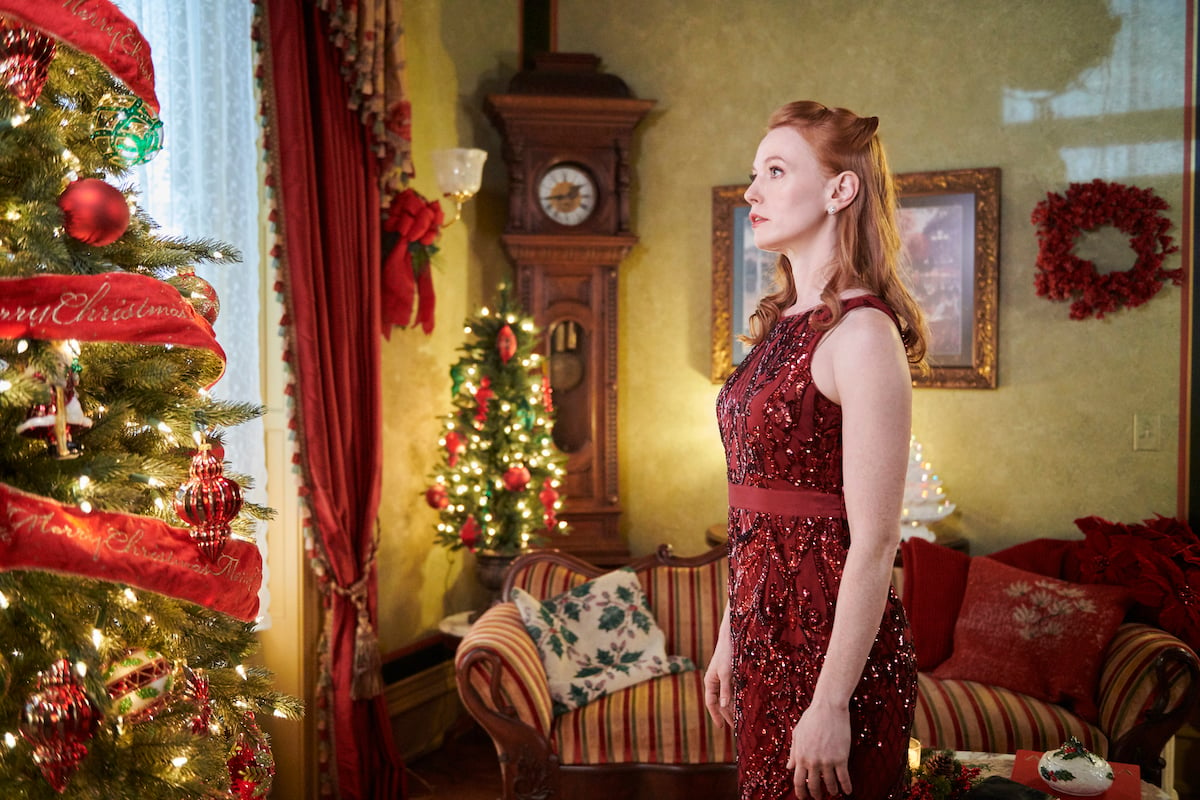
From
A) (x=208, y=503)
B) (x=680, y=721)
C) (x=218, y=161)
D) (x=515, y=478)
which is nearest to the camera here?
(x=208, y=503)

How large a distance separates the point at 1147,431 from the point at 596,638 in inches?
96.2

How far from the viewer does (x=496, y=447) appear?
3.85 metres

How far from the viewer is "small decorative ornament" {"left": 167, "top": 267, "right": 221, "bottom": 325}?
5.52 feet

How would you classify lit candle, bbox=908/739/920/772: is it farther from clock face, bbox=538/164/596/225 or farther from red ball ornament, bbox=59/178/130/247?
clock face, bbox=538/164/596/225

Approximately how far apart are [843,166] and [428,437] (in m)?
3.05

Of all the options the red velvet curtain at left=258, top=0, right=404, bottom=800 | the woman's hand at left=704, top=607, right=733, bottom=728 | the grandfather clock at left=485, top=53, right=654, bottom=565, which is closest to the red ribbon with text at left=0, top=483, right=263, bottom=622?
the woman's hand at left=704, top=607, right=733, bottom=728

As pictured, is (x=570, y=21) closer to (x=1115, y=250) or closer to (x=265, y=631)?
(x=1115, y=250)

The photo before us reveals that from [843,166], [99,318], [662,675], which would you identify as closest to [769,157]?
[843,166]

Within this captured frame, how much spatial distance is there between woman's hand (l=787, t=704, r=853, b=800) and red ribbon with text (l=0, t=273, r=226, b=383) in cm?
104

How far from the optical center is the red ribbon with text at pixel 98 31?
1.37 metres

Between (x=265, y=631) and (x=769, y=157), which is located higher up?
(x=769, y=157)

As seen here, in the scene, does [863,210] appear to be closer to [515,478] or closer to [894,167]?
[515,478]

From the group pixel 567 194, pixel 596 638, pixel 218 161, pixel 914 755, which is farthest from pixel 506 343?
pixel 914 755

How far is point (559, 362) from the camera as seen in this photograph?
4496 mm
